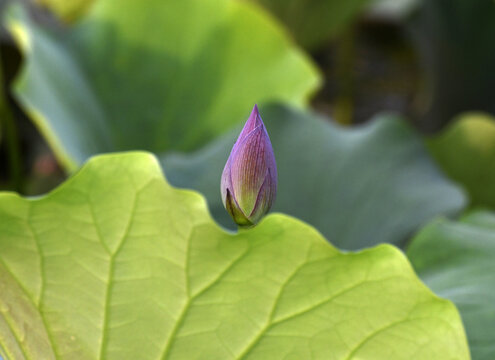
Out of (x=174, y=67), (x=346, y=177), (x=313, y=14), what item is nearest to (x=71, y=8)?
(x=174, y=67)

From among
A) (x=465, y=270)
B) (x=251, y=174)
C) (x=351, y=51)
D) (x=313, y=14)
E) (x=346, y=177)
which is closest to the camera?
(x=251, y=174)

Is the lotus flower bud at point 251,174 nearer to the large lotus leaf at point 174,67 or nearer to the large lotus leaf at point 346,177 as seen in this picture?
the large lotus leaf at point 346,177

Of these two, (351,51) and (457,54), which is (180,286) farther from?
(351,51)

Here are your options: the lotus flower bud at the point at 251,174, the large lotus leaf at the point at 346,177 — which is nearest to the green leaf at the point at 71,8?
the large lotus leaf at the point at 346,177

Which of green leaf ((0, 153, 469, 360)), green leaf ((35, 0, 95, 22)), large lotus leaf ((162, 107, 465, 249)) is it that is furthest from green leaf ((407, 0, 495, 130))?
green leaf ((0, 153, 469, 360))

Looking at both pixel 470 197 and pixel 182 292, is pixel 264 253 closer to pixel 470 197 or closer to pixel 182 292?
pixel 182 292

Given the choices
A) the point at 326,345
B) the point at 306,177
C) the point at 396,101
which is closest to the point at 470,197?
the point at 306,177
